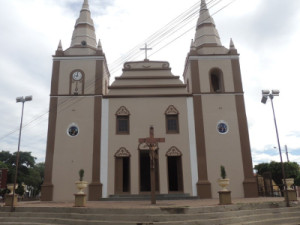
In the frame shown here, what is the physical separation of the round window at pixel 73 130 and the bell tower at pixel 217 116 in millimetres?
7653

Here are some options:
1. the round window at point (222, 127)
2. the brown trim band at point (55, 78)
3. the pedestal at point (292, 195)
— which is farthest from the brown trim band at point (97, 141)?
the pedestal at point (292, 195)

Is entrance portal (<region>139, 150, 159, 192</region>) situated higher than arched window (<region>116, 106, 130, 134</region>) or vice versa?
arched window (<region>116, 106, 130, 134</region>)

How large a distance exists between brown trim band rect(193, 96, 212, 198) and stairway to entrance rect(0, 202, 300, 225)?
19.0ft

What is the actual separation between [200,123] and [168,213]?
9.55m

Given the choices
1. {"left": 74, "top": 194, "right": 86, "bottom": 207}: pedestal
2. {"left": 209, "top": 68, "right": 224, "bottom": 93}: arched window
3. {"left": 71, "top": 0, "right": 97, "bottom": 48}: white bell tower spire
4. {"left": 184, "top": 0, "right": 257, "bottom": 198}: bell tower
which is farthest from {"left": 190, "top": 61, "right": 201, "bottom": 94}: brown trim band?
{"left": 74, "top": 194, "right": 86, "bottom": 207}: pedestal

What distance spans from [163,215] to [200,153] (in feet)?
29.0

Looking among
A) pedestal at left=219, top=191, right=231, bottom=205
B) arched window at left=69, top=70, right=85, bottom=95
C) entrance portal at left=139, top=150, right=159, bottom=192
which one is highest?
arched window at left=69, top=70, right=85, bottom=95

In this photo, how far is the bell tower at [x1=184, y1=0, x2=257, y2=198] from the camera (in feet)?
58.3

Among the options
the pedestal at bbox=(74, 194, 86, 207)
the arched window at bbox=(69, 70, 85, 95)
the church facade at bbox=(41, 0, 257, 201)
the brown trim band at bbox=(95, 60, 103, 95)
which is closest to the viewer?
the pedestal at bbox=(74, 194, 86, 207)

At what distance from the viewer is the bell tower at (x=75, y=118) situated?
1761cm

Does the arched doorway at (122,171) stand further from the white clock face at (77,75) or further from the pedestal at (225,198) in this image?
the pedestal at (225,198)

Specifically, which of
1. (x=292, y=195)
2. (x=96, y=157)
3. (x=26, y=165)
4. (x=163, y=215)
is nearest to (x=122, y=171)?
(x=96, y=157)

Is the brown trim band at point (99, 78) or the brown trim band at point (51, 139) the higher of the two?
the brown trim band at point (99, 78)

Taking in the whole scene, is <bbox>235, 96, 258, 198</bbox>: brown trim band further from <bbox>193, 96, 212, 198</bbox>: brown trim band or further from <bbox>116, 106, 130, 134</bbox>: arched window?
<bbox>116, 106, 130, 134</bbox>: arched window
